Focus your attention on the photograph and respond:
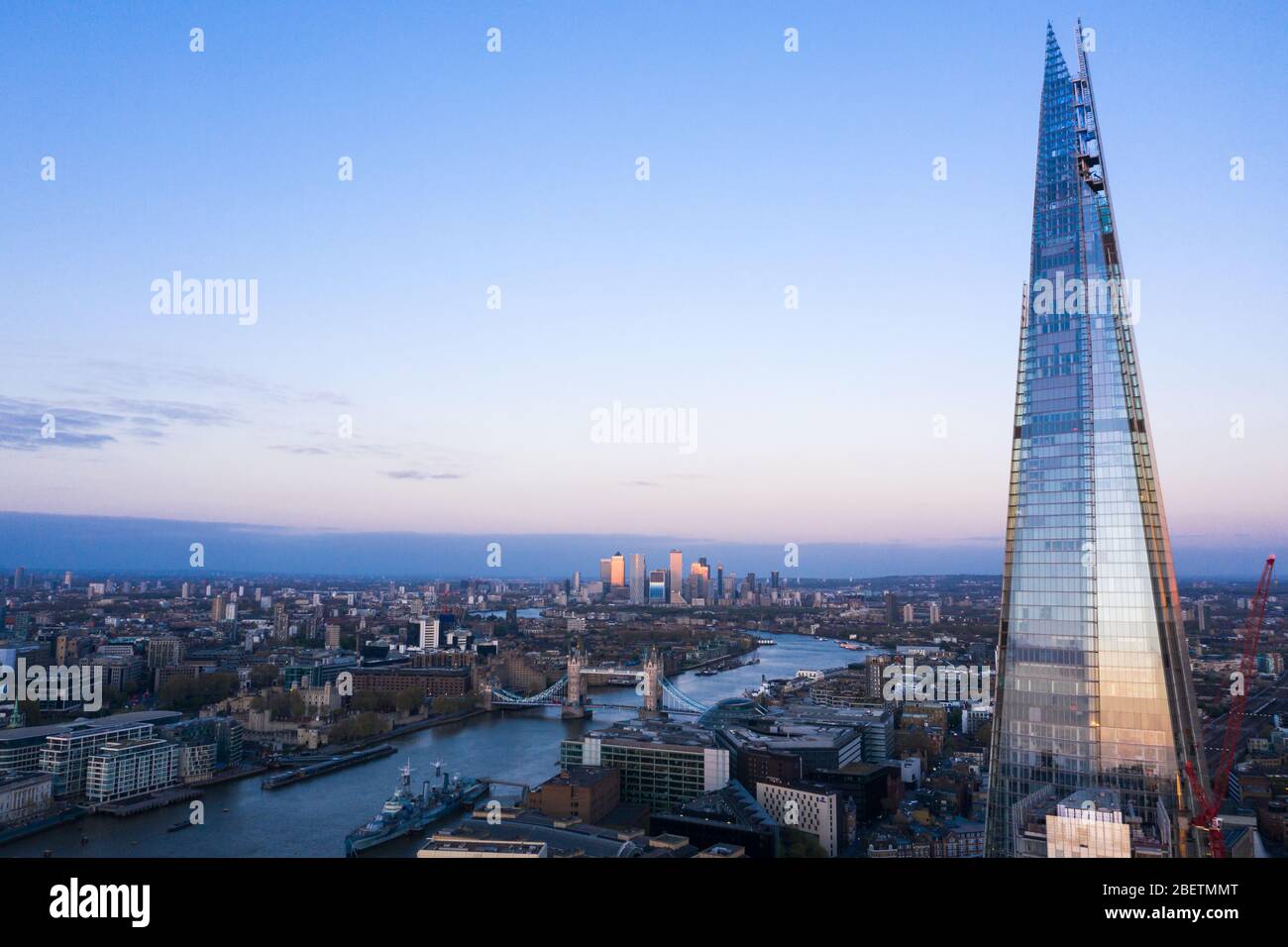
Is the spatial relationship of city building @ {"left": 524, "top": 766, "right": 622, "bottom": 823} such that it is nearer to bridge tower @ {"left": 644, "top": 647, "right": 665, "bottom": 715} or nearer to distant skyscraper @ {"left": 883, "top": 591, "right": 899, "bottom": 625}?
bridge tower @ {"left": 644, "top": 647, "right": 665, "bottom": 715}

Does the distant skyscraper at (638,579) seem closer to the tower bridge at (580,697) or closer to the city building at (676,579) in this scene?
the city building at (676,579)

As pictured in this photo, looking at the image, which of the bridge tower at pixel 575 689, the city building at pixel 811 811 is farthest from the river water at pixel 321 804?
the city building at pixel 811 811

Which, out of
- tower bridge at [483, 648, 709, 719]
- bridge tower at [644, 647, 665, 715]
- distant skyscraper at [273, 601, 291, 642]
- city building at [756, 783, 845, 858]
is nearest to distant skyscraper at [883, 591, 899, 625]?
tower bridge at [483, 648, 709, 719]

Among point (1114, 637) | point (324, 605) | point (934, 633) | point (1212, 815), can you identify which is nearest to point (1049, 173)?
point (1114, 637)

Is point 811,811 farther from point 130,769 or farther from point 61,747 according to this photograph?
point 61,747

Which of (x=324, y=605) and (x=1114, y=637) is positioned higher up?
(x=1114, y=637)
